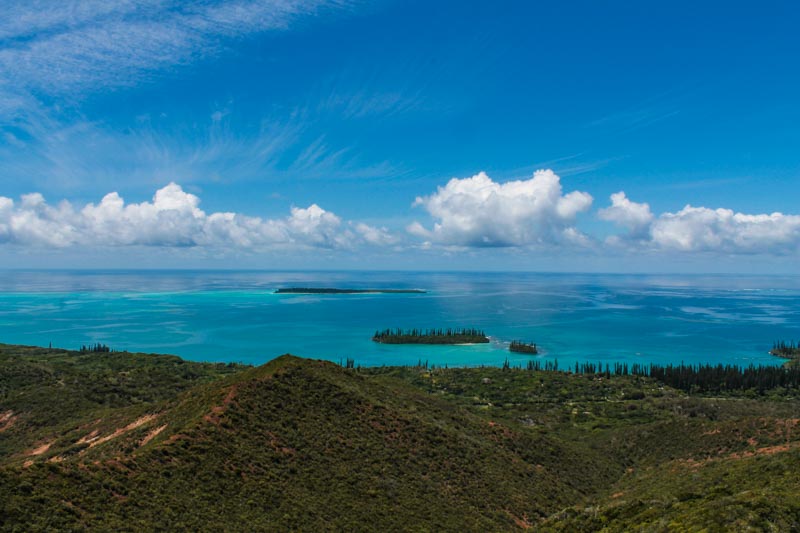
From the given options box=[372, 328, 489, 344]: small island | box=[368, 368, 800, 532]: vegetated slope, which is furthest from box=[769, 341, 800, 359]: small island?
box=[372, 328, 489, 344]: small island

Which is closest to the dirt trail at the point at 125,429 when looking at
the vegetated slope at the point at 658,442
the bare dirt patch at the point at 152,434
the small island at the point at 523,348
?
the bare dirt patch at the point at 152,434

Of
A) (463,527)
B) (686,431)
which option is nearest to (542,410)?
(686,431)

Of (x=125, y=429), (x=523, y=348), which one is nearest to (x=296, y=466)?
(x=125, y=429)

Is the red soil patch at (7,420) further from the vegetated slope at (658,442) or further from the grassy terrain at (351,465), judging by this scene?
the vegetated slope at (658,442)

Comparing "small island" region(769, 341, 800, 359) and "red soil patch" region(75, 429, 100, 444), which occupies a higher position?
"red soil patch" region(75, 429, 100, 444)

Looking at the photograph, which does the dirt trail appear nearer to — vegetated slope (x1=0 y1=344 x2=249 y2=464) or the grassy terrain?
the grassy terrain

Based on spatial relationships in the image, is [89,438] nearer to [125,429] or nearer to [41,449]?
[125,429]
